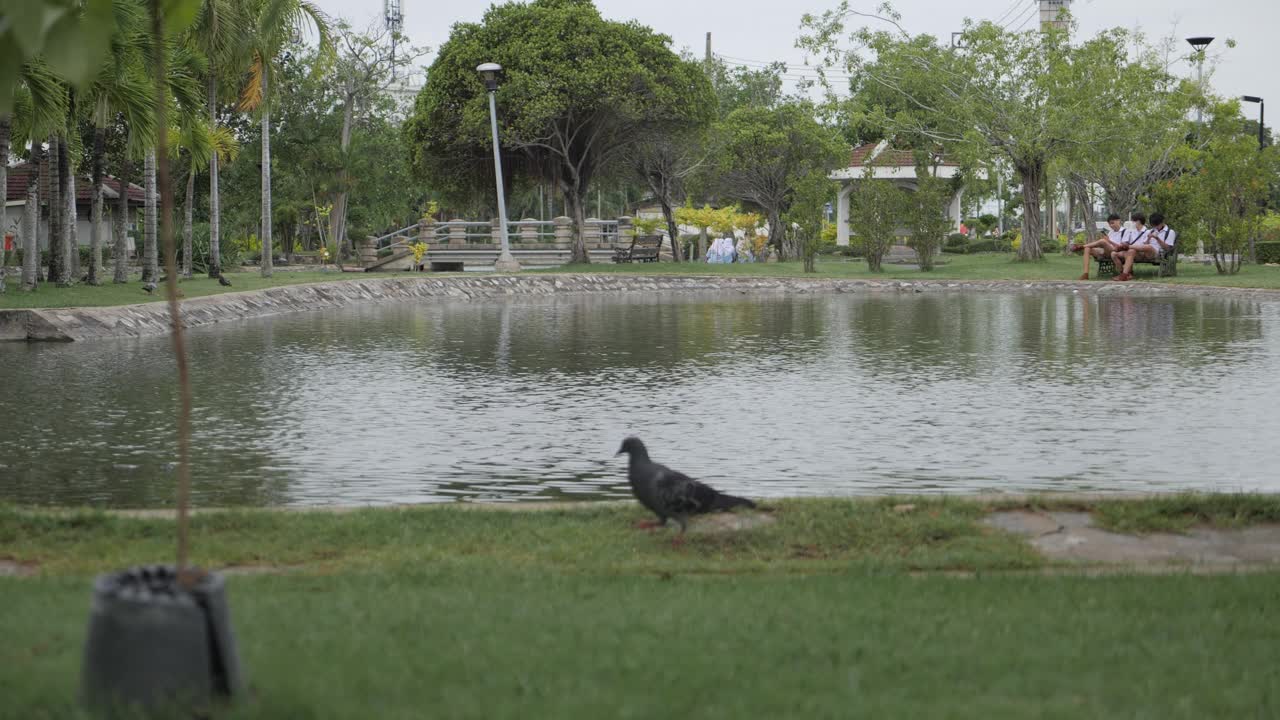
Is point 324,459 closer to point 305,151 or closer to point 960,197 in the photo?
point 305,151

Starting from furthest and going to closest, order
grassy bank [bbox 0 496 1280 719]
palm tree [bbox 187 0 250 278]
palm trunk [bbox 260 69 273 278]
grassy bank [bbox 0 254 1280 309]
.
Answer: palm trunk [bbox 260 69 273 278], palm tree [bbox 187 0 250 278], grassy bank [bbox 0 254 1280 309], grassy bank [bbox 0 496 1280 719]

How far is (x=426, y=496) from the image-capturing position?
8836 mm

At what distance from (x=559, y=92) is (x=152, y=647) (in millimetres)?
40924

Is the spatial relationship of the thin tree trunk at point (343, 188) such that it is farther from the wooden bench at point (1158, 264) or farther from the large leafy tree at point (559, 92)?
the wooden bench at point (1158, 264)

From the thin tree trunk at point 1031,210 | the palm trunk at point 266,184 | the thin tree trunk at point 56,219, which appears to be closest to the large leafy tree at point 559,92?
the palm trunk at point 266,184

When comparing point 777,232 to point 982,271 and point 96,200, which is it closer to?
point 982,271

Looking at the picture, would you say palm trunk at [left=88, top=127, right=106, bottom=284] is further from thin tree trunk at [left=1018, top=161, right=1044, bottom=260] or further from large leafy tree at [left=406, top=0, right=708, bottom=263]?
thin tree trunk at [left=1018, top=161, right=1044, bottom=260]

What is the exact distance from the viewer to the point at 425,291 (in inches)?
1372

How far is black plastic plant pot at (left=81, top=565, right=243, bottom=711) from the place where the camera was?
151 inches

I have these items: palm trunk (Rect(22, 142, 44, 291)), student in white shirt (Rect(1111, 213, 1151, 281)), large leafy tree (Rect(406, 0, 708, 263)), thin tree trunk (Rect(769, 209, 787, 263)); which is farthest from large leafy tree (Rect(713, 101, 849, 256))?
palm trunk (Rect(22, 142, 44, 291))

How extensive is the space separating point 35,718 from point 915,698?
2754mm

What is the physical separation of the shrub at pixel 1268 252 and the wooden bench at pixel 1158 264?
9.55 meters

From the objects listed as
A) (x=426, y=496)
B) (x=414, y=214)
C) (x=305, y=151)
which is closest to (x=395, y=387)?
(x=426, y=496)

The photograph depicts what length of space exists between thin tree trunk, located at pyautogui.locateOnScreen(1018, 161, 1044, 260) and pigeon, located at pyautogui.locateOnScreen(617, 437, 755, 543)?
37183mm
